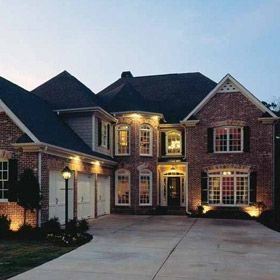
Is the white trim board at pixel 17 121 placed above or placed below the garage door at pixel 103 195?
above

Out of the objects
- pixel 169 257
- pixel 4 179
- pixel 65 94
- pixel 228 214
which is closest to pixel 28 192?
pixel 4 179

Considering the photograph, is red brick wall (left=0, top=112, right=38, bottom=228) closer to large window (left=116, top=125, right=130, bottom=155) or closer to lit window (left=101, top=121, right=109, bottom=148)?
lit window (left=101, top=121, right=109, bottom=148)

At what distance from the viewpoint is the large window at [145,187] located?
83.5 ft

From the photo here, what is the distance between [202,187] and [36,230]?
1237cm

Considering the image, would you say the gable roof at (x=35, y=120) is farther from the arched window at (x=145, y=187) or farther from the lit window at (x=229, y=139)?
the lit window at (x=229, y=139)

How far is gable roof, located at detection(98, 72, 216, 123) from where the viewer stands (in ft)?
86.7

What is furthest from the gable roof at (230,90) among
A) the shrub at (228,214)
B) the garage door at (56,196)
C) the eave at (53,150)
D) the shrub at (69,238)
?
the shrub at (69,238)

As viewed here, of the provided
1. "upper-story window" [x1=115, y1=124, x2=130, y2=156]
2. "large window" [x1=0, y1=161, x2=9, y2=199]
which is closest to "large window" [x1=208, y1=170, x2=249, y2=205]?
"upper-story window" [x1=115, y1=124, x2=130, y2=156]

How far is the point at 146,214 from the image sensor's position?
25.2 meters

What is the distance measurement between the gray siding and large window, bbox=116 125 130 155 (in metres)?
3.76

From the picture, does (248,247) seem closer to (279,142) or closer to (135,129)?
(135,129)

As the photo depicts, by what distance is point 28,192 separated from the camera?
48.8 ft

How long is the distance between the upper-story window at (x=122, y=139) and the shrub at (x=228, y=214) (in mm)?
6515

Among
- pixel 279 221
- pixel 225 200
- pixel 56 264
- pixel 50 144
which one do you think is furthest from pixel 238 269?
pixel 225 200
